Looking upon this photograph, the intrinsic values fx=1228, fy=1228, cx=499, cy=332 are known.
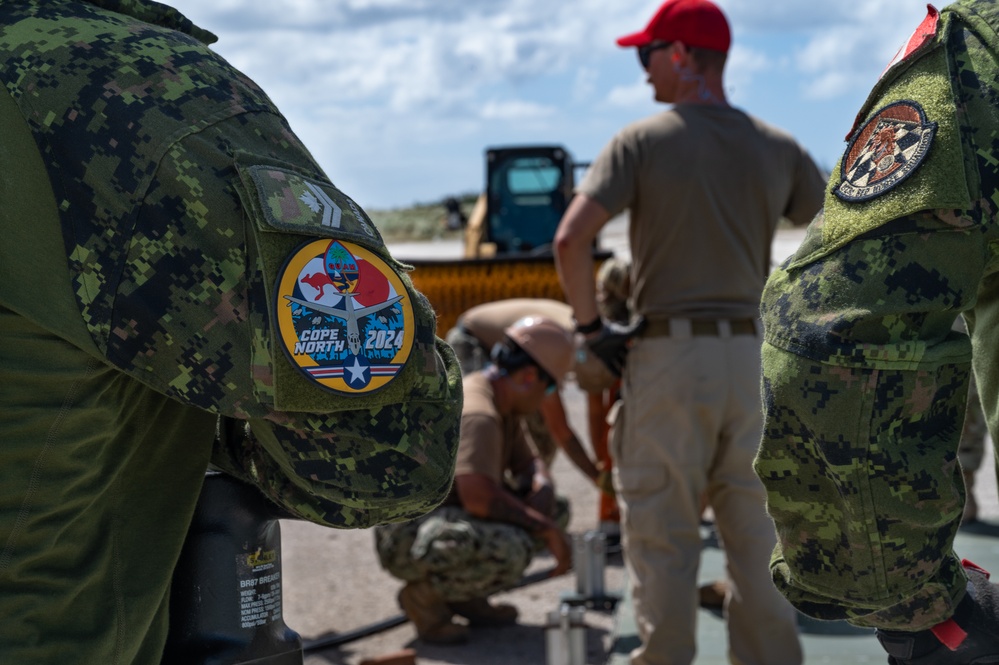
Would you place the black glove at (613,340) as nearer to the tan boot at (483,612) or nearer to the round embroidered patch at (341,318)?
the tan boot at (483,612)

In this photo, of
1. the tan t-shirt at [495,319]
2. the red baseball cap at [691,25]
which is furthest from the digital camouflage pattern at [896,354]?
the tan t-shirt at [495,319]

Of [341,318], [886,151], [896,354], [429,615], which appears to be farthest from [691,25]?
[341,318]

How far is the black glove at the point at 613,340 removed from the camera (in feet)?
13.0

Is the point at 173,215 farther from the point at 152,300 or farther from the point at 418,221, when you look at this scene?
the point at 418,221

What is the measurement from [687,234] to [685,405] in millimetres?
537

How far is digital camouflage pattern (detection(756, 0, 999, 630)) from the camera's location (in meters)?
1.50

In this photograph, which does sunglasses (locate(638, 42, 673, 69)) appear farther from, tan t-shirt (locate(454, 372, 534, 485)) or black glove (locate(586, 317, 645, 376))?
tan t-shirt (locate(454, 372, 534, 485))

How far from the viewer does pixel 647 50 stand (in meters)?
4.11

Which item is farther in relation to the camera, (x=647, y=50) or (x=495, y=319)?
(x=495, y=319)

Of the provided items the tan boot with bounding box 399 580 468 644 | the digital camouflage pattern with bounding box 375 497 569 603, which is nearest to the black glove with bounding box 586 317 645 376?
the digital camouflage pattern with bounding box 375 497 569 603

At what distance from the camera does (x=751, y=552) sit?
12.6 feet

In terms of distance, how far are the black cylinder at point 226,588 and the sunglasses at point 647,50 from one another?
2750 millimetres

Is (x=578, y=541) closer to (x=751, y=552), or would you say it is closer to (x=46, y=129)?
(x=751, y=552)

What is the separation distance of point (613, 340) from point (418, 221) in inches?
1439
